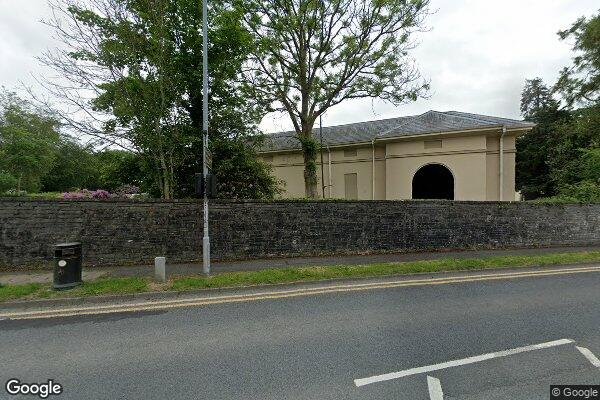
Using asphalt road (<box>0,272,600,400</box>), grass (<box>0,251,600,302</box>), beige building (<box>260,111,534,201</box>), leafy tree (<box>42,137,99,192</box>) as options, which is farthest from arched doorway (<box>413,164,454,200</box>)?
leafy tree (<box>42,137,99,192</box>)

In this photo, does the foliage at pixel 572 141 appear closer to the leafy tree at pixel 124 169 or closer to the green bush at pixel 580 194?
the green bush at pixel 580 194

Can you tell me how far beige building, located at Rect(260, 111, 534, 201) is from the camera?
58.3ft

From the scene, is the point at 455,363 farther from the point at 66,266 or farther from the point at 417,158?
the point at 417,158

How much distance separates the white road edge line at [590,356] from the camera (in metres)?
3.44

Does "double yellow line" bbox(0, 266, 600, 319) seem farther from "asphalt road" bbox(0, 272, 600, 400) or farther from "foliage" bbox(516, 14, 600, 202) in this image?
"foliage" bbox(516, 14, 600, 202)

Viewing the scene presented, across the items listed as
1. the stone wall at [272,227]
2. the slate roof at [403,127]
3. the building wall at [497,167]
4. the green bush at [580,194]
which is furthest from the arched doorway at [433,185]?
the stone wall at [272,227]

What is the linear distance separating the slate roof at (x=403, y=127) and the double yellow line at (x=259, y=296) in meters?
10.1

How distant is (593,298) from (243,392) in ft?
22.5

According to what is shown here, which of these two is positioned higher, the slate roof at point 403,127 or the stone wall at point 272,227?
the slate roof at point 403,127

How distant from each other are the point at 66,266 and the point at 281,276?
4.71m

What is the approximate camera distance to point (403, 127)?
20156 millimetres

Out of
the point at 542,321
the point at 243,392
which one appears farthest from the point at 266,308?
the point at 542,321

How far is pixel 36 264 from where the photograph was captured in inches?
338

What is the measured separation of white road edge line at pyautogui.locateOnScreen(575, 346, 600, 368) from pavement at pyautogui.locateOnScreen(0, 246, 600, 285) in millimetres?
5579
